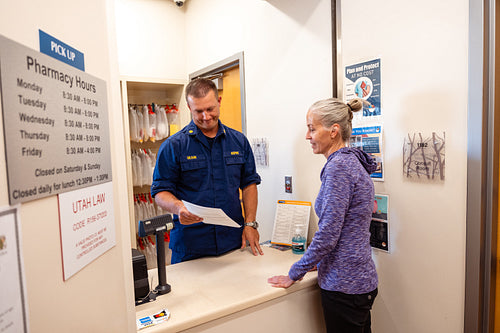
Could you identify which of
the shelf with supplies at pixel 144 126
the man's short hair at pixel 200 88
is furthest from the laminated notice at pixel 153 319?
the shelf with supplies at pixel 144 126

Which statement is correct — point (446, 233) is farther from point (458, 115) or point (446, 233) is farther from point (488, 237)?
point (458, 115)

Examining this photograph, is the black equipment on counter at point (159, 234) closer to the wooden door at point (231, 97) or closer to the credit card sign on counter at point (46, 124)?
the credit card sign on counter at point (46, 124)

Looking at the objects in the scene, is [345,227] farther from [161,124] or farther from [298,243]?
[161,124]

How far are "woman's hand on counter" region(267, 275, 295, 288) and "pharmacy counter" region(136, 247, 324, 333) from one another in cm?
2

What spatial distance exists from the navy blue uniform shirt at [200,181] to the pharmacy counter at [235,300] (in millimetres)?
134

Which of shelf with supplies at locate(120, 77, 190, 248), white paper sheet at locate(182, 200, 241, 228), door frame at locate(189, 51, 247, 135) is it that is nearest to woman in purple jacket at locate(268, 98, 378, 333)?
white paper sheet at locate(182, 200, 241, 228)

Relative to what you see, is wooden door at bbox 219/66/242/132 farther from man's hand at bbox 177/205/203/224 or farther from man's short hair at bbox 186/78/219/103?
man's hand at bbox 177/205/203/224

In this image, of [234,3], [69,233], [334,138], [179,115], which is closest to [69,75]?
[69,233]

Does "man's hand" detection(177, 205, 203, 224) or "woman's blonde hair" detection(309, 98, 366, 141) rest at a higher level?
"woman's blonde hair" detection(309, 98, 366, 141)

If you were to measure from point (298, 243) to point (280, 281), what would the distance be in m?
0.43

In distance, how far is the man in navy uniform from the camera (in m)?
1.75

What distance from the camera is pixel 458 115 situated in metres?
1.24

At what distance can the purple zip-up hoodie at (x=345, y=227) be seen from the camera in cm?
119

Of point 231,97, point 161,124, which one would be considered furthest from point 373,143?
point 161,124
